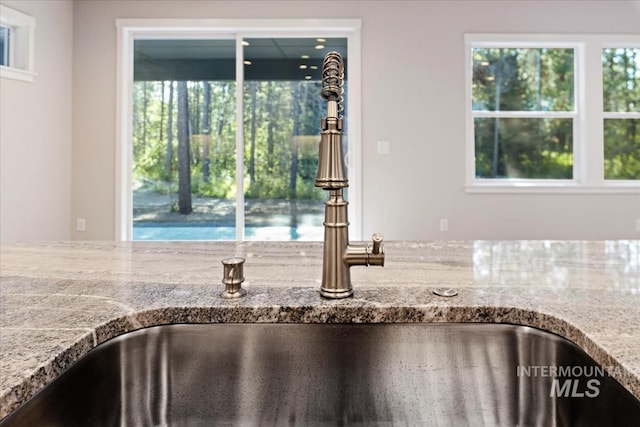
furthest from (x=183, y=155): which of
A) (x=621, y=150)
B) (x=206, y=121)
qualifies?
(x=621, y=150)

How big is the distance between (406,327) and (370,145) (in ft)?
11.2

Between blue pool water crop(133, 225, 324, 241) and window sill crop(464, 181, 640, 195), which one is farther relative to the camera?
blue pool water crop(133, 225, 324, 241)

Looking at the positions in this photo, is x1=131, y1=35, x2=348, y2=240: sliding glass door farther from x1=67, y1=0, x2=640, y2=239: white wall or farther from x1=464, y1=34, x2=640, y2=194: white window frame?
x1=464, y1=34, x2=640, y2=194: white window frame

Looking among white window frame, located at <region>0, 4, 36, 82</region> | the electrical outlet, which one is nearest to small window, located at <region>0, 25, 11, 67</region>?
white window frame, located at <region>0, 4, 36, 82</region>

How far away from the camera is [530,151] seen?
4.02 m

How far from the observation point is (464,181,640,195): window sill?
3920mm

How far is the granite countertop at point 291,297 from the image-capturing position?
1.53ft

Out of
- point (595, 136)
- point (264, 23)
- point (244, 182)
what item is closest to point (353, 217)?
point (244, 182)

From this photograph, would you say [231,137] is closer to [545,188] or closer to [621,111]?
[545,188]

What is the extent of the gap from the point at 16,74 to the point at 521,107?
4.47m

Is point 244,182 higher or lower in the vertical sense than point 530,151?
lower

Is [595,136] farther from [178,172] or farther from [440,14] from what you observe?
[178,172]

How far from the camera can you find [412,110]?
12.8 feet

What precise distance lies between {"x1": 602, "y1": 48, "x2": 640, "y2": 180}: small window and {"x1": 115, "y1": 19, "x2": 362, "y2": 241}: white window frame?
7.96ft
